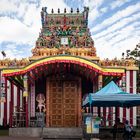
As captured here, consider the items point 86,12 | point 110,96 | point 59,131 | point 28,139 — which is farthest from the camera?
point 86,12

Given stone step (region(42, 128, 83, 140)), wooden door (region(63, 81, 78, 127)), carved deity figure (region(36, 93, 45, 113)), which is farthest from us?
carved deity figure (region(36, 93, 45, 113))

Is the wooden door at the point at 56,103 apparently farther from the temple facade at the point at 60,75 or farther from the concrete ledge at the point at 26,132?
the concrete ledge at the point at 26,132

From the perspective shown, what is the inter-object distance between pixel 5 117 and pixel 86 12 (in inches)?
378

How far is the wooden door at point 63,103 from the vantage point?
24922 mm

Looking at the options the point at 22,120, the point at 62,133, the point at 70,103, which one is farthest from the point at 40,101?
the point at 62,133

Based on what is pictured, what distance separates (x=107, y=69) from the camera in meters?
21.4

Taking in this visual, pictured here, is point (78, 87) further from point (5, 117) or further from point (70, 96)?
point (5, 117)

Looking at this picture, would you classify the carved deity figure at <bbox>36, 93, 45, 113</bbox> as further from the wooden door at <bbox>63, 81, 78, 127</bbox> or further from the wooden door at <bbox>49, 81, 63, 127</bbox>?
the wooden door at <bbox>63, 81, 78, 127</bbox>

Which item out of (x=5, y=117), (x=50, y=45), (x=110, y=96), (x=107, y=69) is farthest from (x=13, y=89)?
(x=110, y=96)

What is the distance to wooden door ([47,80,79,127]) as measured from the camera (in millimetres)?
24922

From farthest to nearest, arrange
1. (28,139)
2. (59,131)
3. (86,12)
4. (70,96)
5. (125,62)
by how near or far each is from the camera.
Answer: (86,12) < (125,62) < (70,96) < (59,131) < (28,139)

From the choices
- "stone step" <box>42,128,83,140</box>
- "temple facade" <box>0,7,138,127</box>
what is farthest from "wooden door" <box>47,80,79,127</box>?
"stone step" <box>42,128,83,140</box>

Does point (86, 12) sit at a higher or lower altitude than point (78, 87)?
higher

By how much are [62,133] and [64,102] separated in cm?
421
